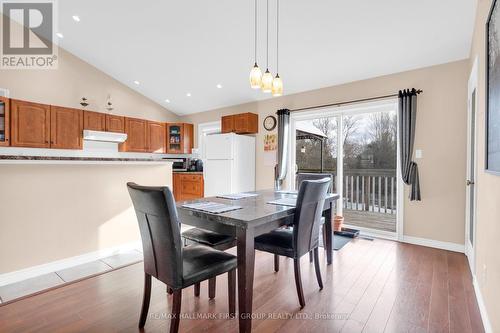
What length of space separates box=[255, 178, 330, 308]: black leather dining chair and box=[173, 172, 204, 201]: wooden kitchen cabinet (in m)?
3.84

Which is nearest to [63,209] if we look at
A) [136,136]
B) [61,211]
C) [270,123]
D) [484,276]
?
[61,211]

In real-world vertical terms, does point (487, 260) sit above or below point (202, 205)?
below

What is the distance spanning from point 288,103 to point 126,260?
3579 millimetres

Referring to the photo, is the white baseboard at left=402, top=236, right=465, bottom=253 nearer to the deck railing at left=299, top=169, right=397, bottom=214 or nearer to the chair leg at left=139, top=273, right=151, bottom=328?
the deck railing at left=299, top=169, right=397, bottom=214

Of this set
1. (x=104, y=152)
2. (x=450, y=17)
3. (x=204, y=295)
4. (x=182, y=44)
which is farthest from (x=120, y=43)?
(x=450, y=17)

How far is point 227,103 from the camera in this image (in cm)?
563

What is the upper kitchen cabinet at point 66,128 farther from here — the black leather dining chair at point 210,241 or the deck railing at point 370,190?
the deck railing at point 370,190

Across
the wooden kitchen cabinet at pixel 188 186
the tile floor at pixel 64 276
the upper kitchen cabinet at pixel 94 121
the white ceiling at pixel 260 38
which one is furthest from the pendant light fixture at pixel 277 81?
the upper kitchen cabinet at pixel 94 121

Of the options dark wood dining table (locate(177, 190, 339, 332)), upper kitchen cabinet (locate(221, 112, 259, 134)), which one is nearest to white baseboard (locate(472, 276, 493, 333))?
dark wood dining table (locate(177, 190, 339, 332))

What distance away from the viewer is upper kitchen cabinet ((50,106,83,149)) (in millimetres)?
4547

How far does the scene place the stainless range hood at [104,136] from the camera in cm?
487

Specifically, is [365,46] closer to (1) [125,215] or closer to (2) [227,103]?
(2) [227,103]

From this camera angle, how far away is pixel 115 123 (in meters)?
5.39

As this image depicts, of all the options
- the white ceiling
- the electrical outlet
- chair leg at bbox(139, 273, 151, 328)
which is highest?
the white ceiling
